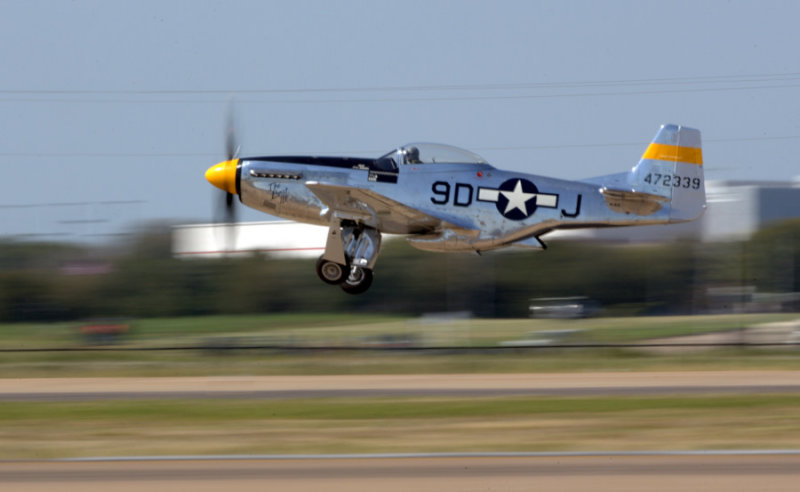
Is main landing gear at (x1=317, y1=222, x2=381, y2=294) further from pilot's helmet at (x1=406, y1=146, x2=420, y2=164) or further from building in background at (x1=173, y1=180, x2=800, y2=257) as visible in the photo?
building in background at (x1=173, y1=180, x2=800, y2=257)

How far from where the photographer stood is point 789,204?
138 ft

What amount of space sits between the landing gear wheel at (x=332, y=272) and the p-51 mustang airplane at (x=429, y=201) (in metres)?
0.02

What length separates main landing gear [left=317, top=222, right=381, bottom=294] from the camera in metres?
22.5

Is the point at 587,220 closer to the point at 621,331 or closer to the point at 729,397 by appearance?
the point at 729,397

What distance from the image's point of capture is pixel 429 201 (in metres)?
22.5

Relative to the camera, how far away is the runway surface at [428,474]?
41.4 ft

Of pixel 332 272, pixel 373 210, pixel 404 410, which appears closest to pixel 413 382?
pixel 332 272

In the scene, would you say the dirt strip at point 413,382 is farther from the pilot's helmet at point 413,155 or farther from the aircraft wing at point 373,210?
the pilot's helmet at point 413,155

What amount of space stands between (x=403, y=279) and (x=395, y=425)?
826 inches

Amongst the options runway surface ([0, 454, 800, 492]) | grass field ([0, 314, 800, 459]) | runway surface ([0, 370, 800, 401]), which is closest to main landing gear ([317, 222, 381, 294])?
runway surface ([0, 370, 800, 401])

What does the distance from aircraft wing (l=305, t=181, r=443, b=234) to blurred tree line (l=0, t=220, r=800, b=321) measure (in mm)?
13157

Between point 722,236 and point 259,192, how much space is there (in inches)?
890

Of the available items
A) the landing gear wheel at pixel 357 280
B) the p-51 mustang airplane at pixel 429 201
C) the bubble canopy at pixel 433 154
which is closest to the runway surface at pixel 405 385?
the landing gear wheel at pixel 357 280

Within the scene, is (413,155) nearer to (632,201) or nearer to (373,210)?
Result: (373,210)
